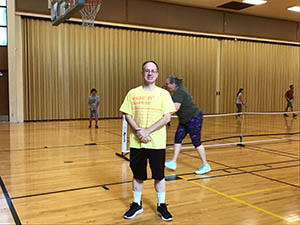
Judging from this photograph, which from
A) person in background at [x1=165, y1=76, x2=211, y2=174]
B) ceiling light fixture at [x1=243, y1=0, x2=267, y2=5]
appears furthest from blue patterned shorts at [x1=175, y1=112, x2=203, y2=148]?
ceiling light fixture at [x1=243, y1=0, x2=267, y2=5]

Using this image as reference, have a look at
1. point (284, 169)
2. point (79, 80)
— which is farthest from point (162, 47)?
point (284, 169)

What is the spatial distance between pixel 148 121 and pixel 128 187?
169cm

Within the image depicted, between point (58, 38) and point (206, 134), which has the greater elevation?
point (58, 38)

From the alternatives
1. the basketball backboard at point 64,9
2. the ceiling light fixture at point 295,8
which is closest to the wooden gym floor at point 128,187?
the basketball backboard at point 64,9

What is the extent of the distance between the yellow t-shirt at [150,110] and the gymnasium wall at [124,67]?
38.3ft

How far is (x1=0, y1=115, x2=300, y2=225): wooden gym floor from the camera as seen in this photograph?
3.70 metres

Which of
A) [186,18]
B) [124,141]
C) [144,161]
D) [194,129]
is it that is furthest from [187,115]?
[186,18]

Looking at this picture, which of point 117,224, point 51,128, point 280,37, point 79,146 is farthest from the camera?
point 280,37

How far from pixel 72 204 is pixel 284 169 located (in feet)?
13.0

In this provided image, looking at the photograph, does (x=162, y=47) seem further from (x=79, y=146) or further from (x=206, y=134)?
(x=79, y=146)

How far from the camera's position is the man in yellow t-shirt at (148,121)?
341cm

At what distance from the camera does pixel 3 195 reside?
170 inches

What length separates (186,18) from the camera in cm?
1659

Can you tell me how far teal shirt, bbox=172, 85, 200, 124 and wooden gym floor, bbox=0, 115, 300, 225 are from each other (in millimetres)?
981
